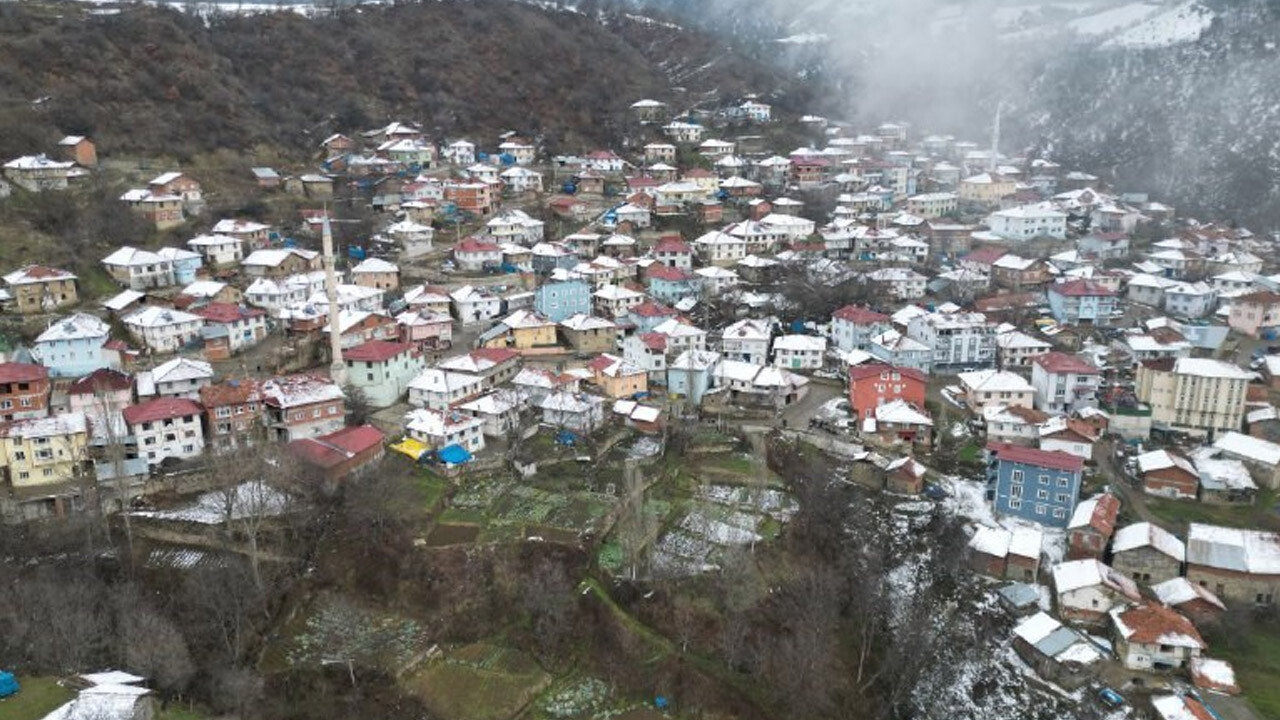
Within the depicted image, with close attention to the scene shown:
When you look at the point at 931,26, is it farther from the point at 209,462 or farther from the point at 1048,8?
the point at 209,462

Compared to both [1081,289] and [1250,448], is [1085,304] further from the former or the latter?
[1250,448]

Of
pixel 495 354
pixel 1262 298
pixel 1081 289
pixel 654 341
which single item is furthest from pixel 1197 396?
pixel 495 354

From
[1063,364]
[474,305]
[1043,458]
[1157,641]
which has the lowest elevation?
[1157,641]

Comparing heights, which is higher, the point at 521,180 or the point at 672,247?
the point at 521,180

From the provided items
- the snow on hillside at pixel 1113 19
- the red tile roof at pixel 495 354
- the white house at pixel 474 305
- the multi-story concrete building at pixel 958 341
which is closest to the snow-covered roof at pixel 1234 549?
the multi-story concrete building at pixel 958 341

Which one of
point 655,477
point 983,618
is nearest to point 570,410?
point 655,477

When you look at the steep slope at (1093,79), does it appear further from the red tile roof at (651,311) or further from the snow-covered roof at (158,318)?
the snow-covered roof at (158,318)
